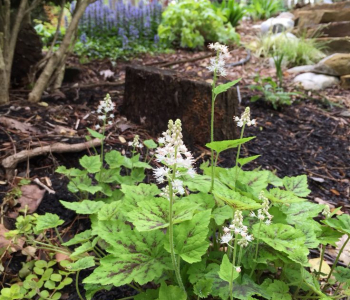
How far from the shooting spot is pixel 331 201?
2637 millimetres

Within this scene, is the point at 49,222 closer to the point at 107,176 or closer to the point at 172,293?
the point at 107,176

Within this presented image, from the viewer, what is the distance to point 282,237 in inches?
50.6

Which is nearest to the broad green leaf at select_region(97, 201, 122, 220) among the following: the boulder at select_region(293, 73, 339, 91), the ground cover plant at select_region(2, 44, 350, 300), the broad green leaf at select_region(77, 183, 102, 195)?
the ground cover plant at select_region(2, 44, 350, 300)

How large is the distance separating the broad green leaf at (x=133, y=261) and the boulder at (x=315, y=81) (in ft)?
14.4

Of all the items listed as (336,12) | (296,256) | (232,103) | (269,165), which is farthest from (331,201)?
(336,12)

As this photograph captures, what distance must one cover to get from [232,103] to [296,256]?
1.95 metres

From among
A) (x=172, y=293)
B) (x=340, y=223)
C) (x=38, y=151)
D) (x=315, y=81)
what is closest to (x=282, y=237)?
(x=340, y=223)

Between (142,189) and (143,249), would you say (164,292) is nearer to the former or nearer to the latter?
(143,249)

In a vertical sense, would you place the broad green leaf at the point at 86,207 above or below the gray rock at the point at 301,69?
Answer: below

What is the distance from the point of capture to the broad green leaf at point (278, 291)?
124 centimetres

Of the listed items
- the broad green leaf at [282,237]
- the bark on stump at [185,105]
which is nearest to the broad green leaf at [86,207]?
the broad green leaf at [282,237]

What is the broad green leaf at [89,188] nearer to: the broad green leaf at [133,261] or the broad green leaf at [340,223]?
the broad green leaf at [133,261]

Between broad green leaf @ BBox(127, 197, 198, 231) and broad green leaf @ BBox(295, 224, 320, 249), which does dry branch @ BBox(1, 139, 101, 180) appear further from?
broad green leaf @ BBox(295, 224, 320, 249)

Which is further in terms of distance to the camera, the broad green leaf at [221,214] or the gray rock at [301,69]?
the gray rock at [301,69]
